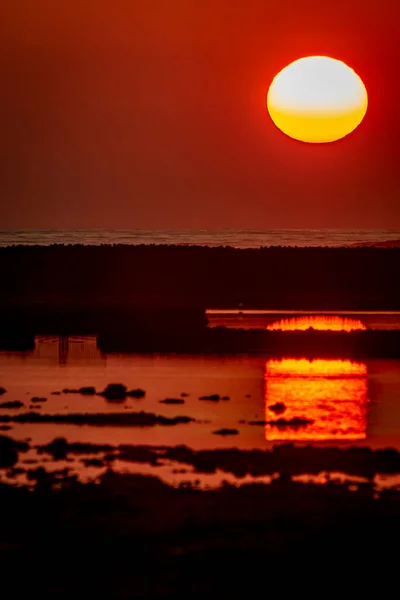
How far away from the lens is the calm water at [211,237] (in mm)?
96625

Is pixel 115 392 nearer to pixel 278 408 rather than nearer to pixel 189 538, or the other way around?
pixel 278 408

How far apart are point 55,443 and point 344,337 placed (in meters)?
17.7

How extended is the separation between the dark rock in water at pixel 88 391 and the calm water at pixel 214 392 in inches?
11.5

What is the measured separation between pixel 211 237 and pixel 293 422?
92.3m

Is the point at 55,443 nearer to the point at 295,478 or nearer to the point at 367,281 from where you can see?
the point at 295,478

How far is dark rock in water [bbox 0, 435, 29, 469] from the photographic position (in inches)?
546

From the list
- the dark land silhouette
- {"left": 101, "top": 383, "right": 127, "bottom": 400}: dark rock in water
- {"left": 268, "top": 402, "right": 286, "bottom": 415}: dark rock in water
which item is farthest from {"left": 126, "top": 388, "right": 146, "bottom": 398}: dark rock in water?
the dark land silhouette

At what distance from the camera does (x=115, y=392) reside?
65.9 ft

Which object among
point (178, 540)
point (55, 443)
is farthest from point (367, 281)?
point (178, 540)

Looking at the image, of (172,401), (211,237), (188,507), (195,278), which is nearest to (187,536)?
(188,507)

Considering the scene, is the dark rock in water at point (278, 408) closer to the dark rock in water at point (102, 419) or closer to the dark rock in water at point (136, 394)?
the dark rock in water at point (102, 419)

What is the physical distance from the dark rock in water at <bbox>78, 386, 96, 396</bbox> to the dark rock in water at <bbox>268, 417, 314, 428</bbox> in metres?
4.16

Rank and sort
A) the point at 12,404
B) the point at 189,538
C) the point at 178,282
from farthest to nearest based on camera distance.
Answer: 1. the point at 178,282
2. the point at 12,404
3. the point at 189,538

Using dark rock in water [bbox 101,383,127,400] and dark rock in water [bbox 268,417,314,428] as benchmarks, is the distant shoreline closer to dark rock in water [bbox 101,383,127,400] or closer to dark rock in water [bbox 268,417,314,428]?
dark rock in water [bbox 101,383,127,400]
